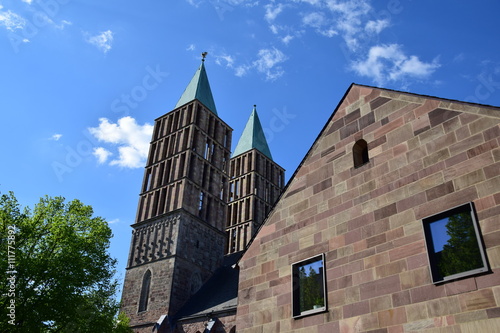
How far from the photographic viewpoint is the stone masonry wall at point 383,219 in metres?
8.08

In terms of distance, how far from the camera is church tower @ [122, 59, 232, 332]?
3434 centimetres

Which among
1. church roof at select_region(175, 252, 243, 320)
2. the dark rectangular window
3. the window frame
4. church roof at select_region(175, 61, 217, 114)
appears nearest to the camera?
the dark rectangular window

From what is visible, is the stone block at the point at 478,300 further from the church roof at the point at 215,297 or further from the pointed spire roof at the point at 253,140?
the pointed spire roof at the point at 253,140

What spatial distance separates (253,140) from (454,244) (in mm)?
49584

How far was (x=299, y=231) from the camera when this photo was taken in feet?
37.9

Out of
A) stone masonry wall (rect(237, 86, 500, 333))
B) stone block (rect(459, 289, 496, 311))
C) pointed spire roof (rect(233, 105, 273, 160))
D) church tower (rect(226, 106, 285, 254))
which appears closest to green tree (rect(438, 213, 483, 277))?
stone masonry wall (rect(237, 86, 500, 333))

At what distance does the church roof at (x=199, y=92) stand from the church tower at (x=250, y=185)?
10276mm

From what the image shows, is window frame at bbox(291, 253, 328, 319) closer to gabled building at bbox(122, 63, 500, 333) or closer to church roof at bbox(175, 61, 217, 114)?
gabled building at bbox(122, 63, 500, 333)

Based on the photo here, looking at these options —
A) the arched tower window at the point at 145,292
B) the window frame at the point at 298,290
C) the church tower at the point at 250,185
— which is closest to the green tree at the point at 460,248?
the window frame at the point at 298,290

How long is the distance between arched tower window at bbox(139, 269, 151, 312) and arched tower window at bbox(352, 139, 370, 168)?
91.4 feet

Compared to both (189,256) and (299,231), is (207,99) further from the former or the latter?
(299,231)

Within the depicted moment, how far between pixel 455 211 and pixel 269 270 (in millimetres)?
5216

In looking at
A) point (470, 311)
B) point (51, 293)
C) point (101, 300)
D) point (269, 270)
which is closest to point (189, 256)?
point (101, 300)

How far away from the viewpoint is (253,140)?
57562 millimetres
